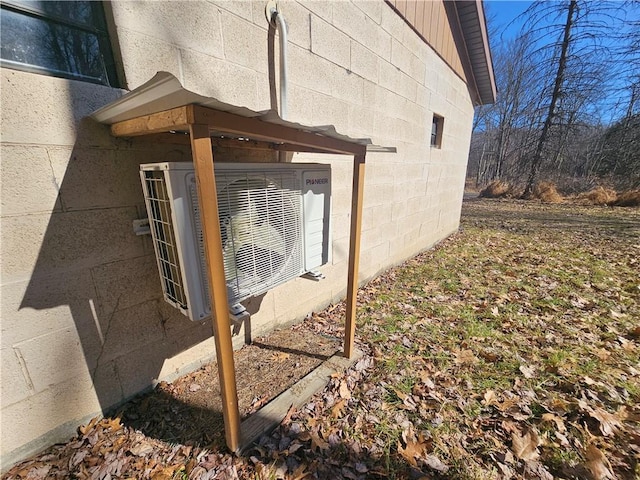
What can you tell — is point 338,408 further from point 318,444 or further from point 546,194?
point 546,194

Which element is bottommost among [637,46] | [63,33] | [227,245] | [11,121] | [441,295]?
[441,295]

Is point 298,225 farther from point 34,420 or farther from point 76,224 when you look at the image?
point 34,420

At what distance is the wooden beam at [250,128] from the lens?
1.12 meters

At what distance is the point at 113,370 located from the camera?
1784mm

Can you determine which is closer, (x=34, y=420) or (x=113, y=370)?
(x=34, y=420)

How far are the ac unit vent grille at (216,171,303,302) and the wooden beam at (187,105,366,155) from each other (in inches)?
14.7

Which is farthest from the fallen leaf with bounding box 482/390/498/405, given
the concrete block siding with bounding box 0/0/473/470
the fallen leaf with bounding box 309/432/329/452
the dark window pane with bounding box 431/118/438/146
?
the dark window pane with bounding box 431/118/438/146

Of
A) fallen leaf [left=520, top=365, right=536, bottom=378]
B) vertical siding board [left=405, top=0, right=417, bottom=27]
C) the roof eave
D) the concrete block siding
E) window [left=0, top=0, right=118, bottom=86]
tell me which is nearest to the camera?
window [left=0, top=0, right=118, bottom=86]

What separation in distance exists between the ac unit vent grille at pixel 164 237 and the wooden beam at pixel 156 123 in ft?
0.75

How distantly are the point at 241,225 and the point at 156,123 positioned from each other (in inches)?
28.3

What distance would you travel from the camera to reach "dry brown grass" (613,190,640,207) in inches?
448

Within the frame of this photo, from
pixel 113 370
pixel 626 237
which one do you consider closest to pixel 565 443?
pixel 113 370

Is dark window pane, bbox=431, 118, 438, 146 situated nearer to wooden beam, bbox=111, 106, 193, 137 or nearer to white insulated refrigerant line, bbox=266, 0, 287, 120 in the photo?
white insulated refrigerant line, bbox=266, 0, 287, 120

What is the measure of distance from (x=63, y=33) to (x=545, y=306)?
5.07 meters
